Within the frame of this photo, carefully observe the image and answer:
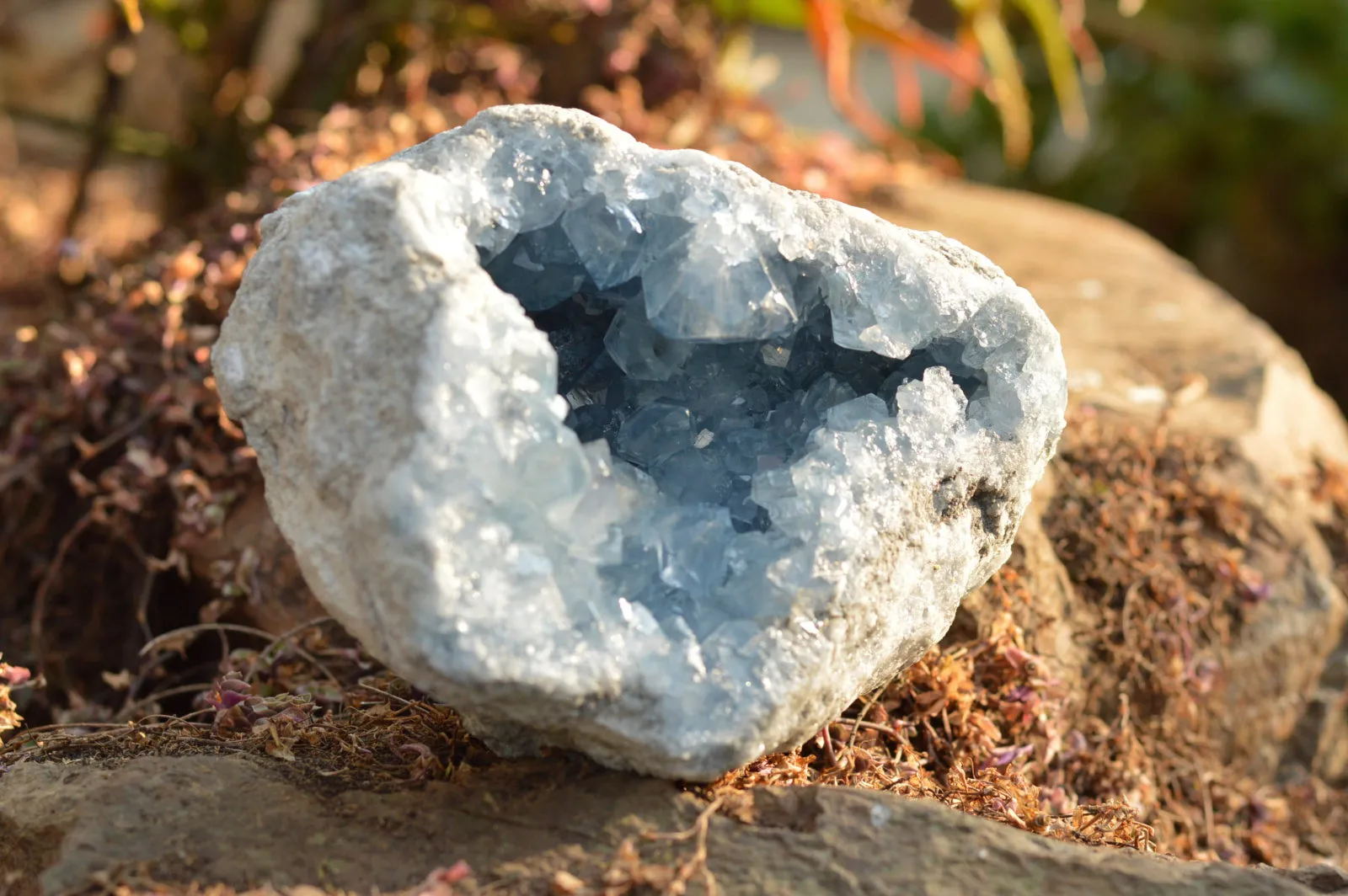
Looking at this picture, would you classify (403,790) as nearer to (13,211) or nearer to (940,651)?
(940,651)

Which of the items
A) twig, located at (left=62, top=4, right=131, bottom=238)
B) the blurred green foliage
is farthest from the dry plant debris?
the blurred green foliage

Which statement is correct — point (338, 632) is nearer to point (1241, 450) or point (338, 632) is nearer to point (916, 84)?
point (1241, 450)

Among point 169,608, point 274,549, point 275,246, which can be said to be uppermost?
point 275,246

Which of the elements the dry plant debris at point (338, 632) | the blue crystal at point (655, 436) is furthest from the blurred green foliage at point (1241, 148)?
the blue crystal at point (655, 436)

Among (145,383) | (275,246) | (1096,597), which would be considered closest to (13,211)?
(145,383)

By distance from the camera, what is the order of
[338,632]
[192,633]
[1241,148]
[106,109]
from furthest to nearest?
[1241,148] → [106,109] → [192,633] → [338,632]

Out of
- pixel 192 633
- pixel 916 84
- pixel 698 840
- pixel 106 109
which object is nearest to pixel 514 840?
pixel 698 840

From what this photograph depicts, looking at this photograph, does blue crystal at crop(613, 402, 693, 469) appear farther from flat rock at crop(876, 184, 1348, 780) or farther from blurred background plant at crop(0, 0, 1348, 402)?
blurred background plant at crop(0, 0, 1348, 402)

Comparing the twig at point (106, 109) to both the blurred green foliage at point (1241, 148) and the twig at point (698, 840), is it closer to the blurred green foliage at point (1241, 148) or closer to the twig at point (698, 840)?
the twig at point (698, 840)
